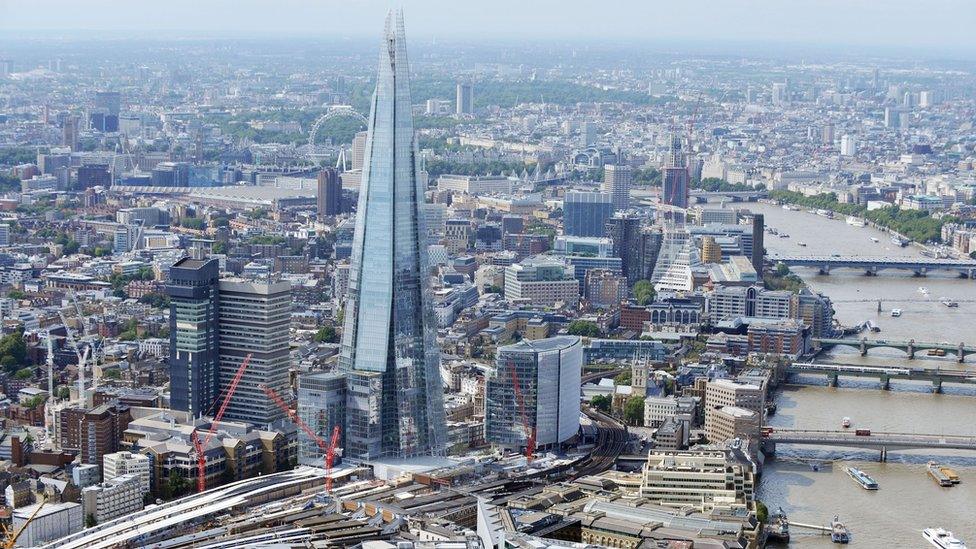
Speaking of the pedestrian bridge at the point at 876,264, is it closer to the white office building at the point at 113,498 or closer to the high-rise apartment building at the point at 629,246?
the high-rise apartment building at the point at 629,246

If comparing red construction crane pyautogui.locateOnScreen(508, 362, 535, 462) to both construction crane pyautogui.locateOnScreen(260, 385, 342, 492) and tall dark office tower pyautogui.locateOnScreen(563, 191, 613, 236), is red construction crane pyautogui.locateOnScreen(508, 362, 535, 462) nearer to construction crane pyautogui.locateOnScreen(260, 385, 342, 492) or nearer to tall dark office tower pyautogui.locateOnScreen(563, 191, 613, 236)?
construction crane pyautogui.locateOnScreen(260, 385, 342, 492)

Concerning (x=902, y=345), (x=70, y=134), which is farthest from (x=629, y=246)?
(x=70, y=134)

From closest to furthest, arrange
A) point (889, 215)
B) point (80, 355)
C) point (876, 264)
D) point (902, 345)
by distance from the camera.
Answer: point (80, 355), point (902, 345), point (876, 264), point (889, 215)

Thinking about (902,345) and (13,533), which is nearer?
(13,533)

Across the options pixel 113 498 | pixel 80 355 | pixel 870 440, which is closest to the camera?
pixel 113 498

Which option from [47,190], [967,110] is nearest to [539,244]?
[47,190]

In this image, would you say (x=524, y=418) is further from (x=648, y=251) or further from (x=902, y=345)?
→ (x=648, y=251)
